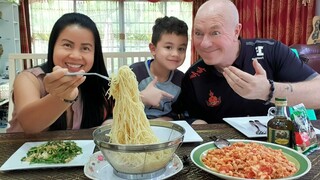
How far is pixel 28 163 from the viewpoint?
2.89 ft

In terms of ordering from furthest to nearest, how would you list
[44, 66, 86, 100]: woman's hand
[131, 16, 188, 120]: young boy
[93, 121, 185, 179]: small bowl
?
[131, 16, 188, 120]: young boy < [44, 66, 86, 100]: woman's hand < [93, 121, 185, 179]: small bowl

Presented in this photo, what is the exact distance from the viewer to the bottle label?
39.5 inches

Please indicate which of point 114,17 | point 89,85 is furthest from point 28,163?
point 114,17

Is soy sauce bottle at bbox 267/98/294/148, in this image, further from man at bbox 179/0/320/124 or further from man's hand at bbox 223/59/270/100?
man at bbox 179/0/320/124

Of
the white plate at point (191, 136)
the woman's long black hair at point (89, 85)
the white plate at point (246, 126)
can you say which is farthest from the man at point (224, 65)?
the woman's long black hair at point (89, 85)

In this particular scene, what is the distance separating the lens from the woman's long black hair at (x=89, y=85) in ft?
4.57

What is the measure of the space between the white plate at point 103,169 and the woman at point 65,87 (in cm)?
30

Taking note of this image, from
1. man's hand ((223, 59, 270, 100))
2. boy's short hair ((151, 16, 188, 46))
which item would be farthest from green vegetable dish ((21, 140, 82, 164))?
boy's short hair ((151, 16, 188, 46))

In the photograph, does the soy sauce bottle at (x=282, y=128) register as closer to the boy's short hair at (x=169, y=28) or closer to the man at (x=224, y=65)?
the man at (x=224, y=65)

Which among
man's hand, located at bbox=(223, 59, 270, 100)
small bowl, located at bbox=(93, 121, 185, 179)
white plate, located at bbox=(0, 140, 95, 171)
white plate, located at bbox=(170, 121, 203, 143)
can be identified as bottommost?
white plate, located at bbox=(0, 140, 95, 171)

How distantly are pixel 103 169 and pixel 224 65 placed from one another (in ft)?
3.68

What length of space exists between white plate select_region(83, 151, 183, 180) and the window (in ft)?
18.7

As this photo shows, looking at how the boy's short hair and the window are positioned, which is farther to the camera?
the window

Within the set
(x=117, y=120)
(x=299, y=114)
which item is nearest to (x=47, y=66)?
(x=117, y=120)
